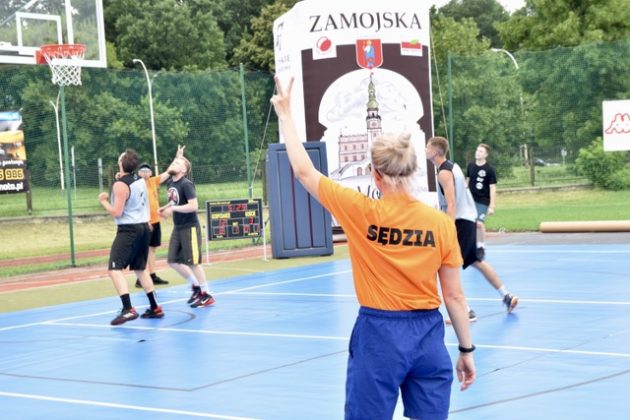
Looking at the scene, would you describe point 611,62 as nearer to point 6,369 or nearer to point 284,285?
point 284,285

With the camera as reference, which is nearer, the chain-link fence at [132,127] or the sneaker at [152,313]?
the sneaker at [152,313]

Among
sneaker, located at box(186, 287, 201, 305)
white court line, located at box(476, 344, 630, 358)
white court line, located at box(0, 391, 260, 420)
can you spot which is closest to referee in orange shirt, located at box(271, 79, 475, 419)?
white court line, located at box(0, 391, 260, 420)

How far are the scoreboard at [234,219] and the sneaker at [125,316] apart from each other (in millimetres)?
6128

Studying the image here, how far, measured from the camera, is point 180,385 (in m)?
8.82

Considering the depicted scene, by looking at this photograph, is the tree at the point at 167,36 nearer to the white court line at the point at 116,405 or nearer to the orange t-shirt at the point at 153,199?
the orange t-shirt at the point at 153,199

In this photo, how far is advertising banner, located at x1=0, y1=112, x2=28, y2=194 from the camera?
81.4 feet

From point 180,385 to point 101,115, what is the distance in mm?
26695

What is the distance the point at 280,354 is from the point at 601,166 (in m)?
24.3

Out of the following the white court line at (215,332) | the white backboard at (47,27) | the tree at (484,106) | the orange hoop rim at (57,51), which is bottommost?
the white court line at (215,332)

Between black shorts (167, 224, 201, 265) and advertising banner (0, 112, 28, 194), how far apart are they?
12147 mm

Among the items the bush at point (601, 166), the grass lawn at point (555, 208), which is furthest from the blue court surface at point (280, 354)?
the bush at point (601, 166)

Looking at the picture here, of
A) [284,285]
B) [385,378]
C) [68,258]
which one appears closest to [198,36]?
[68,258]

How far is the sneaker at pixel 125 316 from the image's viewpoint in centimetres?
1248

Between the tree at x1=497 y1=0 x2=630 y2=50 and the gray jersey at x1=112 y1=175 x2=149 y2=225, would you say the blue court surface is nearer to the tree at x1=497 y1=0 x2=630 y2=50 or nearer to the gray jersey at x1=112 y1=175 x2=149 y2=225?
the gray jersey at x1=112 y1=175 x2=149 y2=225
